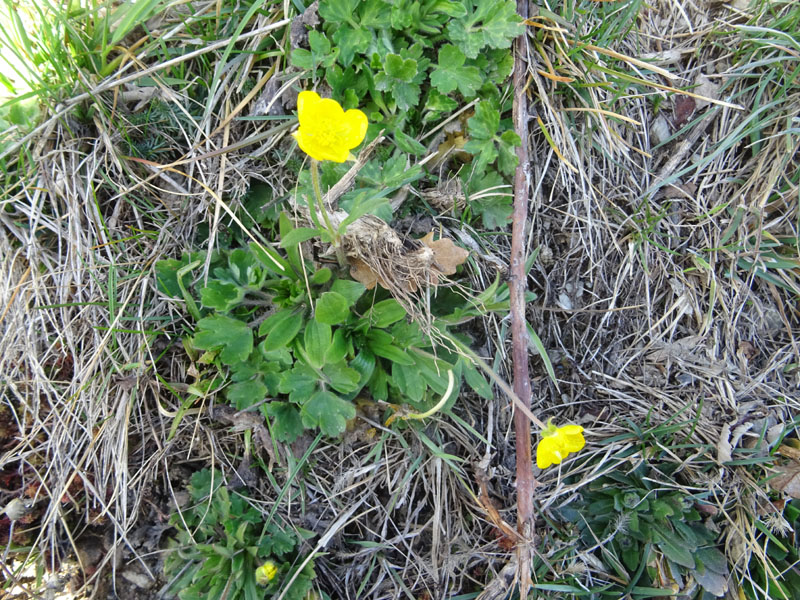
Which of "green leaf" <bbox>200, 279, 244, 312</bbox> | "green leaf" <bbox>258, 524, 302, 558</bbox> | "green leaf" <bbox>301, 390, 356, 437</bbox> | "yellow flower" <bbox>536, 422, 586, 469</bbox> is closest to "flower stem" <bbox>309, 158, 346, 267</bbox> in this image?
"green leaf" <bbox>200, 279, 244, 312</bbox>

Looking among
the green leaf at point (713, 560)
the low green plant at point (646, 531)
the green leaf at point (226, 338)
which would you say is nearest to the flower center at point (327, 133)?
the green leaf at point (226, 338)

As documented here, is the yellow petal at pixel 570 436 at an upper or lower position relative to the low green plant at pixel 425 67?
lower

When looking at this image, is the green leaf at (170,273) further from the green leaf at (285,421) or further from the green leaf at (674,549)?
the green leaf at (674,549)

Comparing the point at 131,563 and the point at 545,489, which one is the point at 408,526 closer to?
the point at 545,489

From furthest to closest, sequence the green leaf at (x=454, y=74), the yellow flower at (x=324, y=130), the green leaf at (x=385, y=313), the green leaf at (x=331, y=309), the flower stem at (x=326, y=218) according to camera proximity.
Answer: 1. the green leaf at (x=454, y=74)
2. the green leaf at (x=385, y=313)
3. the green leaf at (x=331, y=309)
4. the flower stem at (x=326, y=218)
5. the yellow flower at (x=324, y=130)

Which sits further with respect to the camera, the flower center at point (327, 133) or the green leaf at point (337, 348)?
the green leaf at point (337, 348)

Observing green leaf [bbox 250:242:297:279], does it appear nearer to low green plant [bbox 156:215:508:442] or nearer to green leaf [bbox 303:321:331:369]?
low green plant [bbox 156:215:508:442]

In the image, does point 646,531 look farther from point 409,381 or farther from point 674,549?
point 409,381
